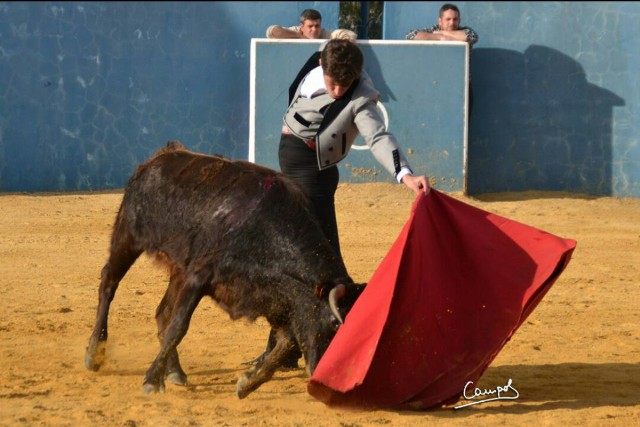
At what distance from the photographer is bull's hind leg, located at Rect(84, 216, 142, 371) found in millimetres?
5793

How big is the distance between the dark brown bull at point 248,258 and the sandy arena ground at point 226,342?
252 mm

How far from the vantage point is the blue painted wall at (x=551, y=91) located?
1196 cm

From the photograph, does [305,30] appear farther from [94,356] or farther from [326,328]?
[326,328]

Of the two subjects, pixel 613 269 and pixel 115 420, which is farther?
pixel 613 269

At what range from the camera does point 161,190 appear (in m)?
5.67

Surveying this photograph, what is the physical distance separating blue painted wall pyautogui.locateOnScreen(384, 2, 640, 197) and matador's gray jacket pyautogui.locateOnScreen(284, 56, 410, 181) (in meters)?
6.58

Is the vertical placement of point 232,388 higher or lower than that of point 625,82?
lower

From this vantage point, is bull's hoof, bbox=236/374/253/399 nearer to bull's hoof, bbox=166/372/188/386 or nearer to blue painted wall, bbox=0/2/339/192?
bull's hoof, bbox=166/372/188/386

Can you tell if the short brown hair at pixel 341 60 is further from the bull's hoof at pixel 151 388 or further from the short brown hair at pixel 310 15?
the short brown hair at pixel 310 15

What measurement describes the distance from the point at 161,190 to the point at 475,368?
179cm

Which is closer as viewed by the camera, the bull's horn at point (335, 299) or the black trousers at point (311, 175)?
the bull's horn at point (335, 299)

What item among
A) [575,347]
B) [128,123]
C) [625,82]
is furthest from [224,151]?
[575,347]

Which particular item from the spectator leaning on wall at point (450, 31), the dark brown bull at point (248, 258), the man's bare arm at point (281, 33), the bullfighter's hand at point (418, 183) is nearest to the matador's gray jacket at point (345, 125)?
the bullfighter's hand at point (418, 183)

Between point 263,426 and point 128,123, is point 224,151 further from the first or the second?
point 263,426
